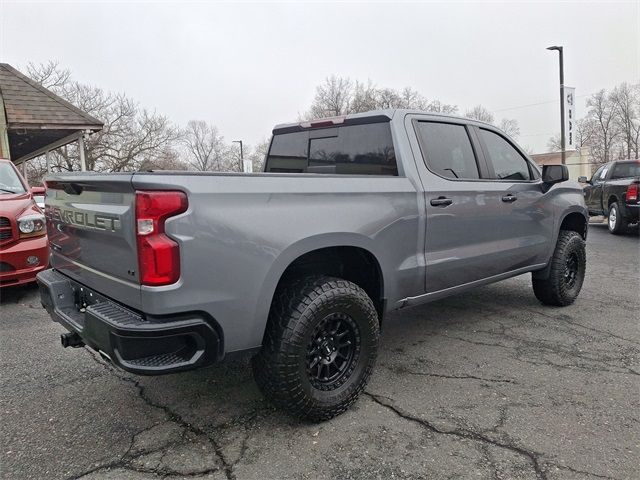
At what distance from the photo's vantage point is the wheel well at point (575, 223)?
500 cm

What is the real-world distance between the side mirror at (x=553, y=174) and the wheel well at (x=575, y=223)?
0.77m

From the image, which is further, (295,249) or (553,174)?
(553,174)

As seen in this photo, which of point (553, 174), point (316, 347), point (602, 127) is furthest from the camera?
point (602, 127)

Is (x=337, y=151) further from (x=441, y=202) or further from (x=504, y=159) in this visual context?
(x=504, y=159)

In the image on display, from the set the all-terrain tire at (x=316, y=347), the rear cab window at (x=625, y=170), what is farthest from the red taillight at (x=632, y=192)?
the all-terrain tire at (x=316, y=347)

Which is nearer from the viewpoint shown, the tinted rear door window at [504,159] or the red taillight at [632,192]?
the tinted rear door window at [504,159]

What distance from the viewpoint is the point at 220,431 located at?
2602mm

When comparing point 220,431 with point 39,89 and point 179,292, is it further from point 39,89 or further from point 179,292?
point 39,89

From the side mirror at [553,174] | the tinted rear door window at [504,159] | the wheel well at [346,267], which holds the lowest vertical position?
the wheel well at [346,267]

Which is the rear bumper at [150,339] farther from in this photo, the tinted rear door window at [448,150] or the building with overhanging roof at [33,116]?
the building with overhanging roof at [33,116]

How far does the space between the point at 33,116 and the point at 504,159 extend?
12.8 metres

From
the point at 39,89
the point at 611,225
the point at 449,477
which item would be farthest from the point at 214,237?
the point at 39,89

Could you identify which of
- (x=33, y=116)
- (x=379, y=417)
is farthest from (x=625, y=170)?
(x=33, y=116)

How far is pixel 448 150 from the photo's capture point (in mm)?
3643
